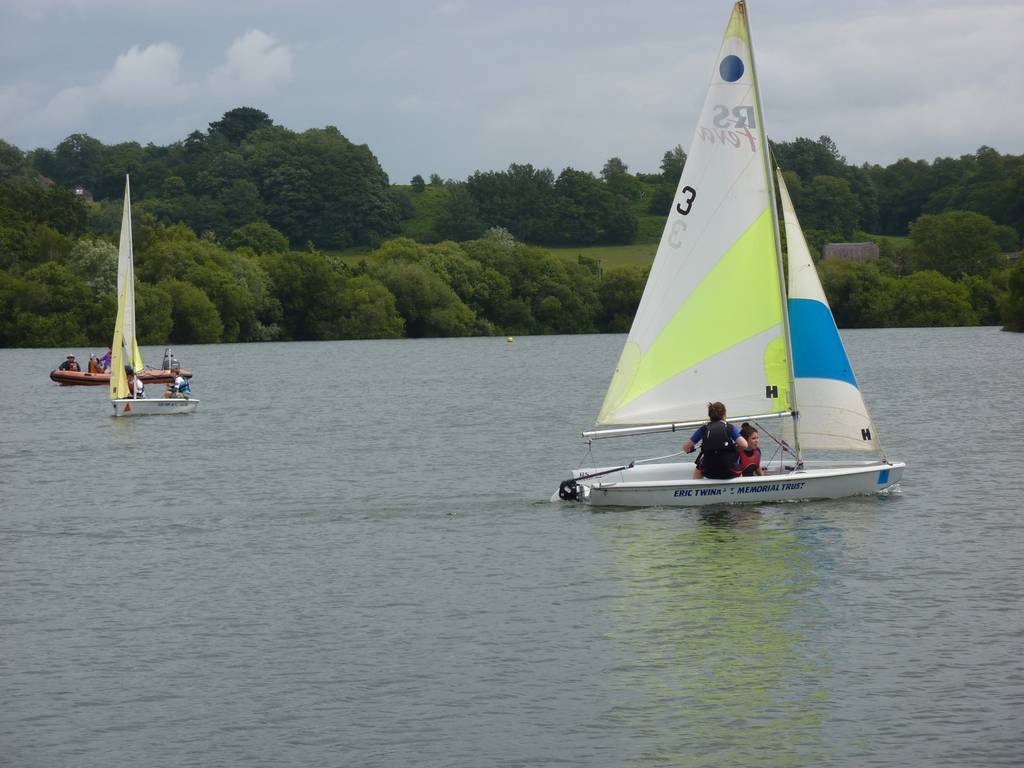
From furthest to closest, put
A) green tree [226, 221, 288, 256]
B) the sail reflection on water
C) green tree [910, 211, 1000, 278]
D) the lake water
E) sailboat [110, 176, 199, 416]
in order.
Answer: green tree [226, 221, 288, 256] → green tree [910, 211, 1000, 278] → sailboat [110, 176, 199, 416] → the lake water → the sail reflection on water

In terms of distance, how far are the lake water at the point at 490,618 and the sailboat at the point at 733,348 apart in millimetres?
813

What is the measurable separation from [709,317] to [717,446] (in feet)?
8.56

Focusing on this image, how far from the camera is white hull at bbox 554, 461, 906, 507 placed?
27.7 metres

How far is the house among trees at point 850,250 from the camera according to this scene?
176 metres

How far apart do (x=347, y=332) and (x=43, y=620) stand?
377ft

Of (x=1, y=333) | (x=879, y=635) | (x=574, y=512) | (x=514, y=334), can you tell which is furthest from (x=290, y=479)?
(x=514, y=334)

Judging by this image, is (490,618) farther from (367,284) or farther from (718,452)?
(367,284)

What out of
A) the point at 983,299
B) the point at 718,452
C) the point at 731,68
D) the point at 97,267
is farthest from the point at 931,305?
the point at 718,452

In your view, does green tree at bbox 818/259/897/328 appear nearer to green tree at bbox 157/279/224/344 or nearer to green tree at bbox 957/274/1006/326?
green tree at bbox 957/274/1006/326

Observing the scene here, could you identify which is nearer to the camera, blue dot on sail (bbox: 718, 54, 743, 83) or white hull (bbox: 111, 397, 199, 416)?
blue dot on sail (bbox: 718, 54, 743, 83)

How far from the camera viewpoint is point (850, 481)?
2852 cm

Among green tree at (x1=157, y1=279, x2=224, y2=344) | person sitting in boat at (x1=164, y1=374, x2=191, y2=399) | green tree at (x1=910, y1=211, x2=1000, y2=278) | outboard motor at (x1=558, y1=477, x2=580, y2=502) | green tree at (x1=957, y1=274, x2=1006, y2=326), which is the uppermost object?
green tree at (x1=910, y1=211, x2=1000, y2=278)

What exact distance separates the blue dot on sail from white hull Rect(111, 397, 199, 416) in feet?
120

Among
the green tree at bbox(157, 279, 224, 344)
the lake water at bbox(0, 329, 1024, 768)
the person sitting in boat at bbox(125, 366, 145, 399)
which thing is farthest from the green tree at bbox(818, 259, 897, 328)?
the lake water at bbox(0, 329, 1024, 768)
